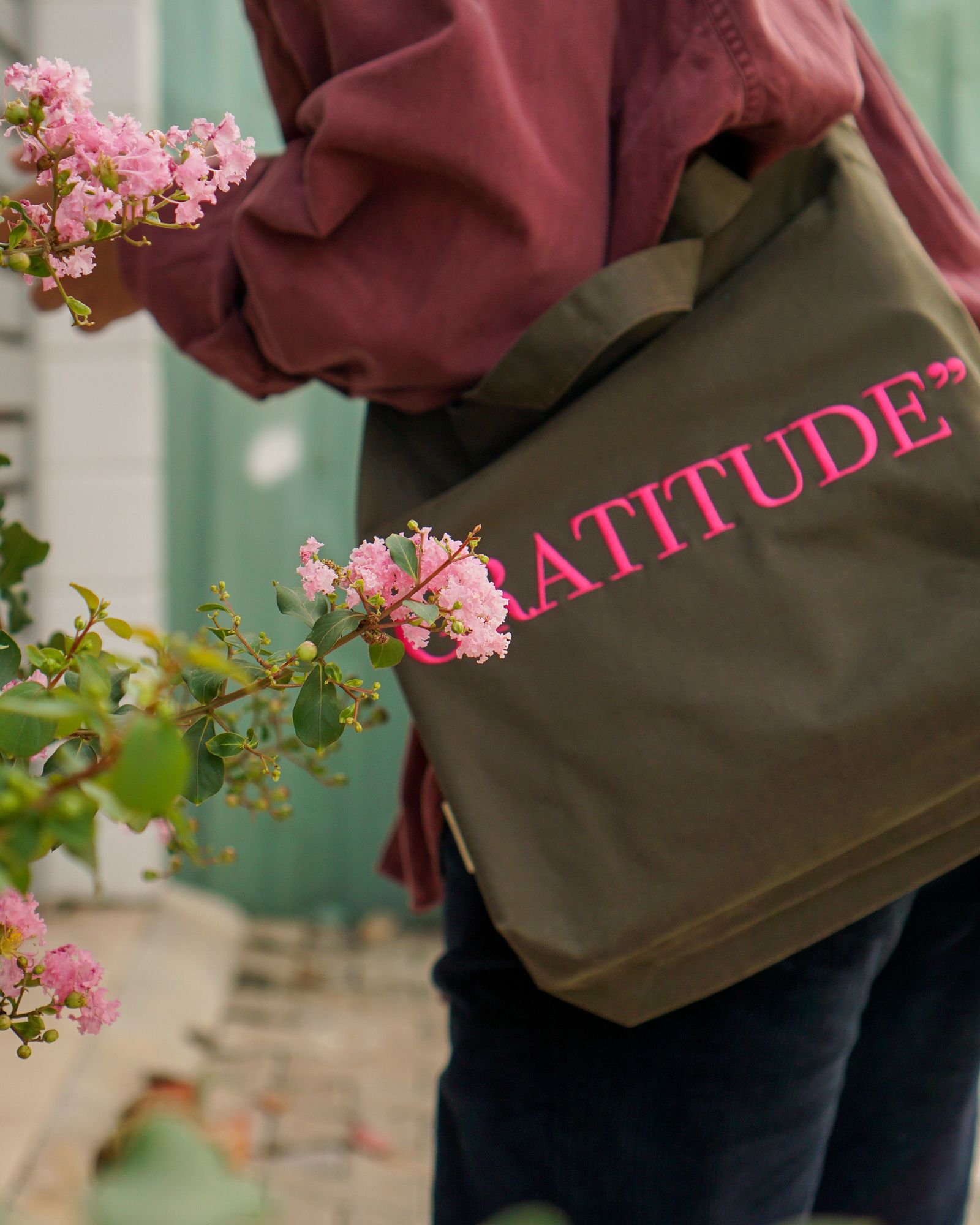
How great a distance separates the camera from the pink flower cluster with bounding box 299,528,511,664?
0.40 m

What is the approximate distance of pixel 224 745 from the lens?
436mm

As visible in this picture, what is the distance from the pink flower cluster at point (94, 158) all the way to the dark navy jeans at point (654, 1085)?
0.47 m

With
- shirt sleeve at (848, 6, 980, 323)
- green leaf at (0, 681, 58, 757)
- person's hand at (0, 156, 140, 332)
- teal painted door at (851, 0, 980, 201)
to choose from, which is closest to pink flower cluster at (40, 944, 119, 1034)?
green leaf at (0, 681, 58, 757)

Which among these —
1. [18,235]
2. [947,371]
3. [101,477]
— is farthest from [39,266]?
[101,477]

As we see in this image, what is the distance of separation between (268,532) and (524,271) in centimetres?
173

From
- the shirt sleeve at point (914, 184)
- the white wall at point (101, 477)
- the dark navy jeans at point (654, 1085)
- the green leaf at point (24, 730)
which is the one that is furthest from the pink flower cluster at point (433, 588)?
the white wall at point (101, 477)

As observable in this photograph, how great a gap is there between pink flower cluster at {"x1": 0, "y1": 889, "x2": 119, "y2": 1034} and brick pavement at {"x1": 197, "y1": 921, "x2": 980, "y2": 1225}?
43.9 inches

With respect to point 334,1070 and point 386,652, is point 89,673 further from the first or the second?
point 334,1070

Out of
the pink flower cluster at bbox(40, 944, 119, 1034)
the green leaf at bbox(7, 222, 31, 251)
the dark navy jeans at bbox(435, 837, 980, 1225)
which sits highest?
the green leaf at bbox(7, 222, 31, 251)

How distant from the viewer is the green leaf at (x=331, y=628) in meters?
0.39

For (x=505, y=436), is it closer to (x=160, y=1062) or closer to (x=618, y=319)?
(x=618, y=319)

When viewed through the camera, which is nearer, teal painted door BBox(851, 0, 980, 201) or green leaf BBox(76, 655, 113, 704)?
green leaf BBox(76, 655, 113, 704)

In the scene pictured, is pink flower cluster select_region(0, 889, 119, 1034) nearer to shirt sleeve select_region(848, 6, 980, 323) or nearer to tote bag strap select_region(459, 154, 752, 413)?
tote bag strap select_region(459, 154, 752, 413)

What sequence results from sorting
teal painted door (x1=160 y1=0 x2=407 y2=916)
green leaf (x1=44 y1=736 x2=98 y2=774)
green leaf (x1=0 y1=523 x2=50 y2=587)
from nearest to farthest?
1. green leaf (x1=44 y1=736 x2=98 y2=774)
2. green leaf (x1=0 y1=523 x2=50 y2=587)
3. teal painted door (x1=160 y1=0 x2=407 y2=916)
